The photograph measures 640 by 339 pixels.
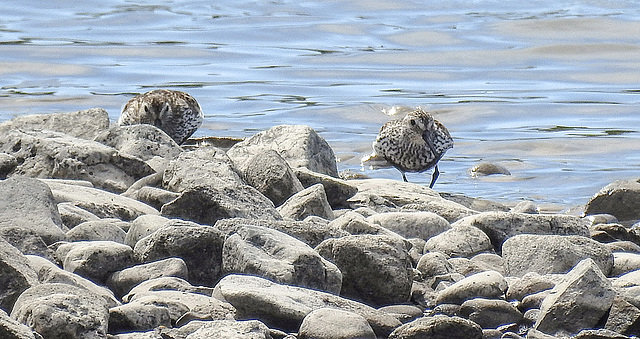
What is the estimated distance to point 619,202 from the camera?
8.80 m

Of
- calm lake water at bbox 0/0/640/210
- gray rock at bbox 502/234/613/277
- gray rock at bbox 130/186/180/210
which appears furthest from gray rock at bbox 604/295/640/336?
calm lake water at bbox 0/0/640/210

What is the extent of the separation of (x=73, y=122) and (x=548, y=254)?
5.17 metres

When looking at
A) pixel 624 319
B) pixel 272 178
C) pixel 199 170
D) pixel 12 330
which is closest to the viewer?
pixel 12 330

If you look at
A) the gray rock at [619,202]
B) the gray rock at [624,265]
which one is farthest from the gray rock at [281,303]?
the gray rock at [619,202]

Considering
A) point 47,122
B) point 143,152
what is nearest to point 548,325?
point 143,152

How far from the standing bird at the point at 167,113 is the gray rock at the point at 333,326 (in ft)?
23.4

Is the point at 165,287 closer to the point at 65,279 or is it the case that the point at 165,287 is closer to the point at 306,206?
the point at 65,279

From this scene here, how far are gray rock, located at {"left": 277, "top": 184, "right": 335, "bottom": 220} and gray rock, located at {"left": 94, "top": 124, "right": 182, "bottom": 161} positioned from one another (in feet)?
5.86

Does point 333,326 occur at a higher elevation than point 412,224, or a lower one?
higher

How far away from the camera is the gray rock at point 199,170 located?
7.04m

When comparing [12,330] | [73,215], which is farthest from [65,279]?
[73,215]

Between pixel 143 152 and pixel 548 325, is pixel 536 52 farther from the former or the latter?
pixel 548 325

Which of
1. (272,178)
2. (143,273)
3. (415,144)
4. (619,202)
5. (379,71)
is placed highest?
(143,273)

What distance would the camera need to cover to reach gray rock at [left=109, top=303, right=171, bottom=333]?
443cm
